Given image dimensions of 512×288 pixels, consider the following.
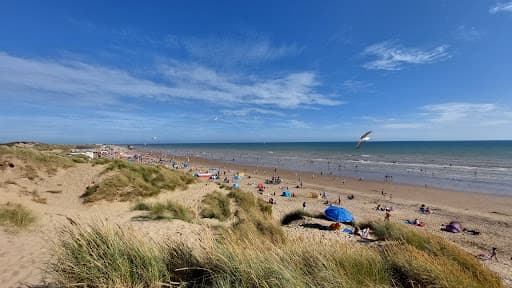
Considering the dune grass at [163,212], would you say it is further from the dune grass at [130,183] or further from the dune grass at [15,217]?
the dune grass at [15,217]

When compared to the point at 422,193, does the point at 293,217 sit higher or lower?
higher

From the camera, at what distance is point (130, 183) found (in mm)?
14227

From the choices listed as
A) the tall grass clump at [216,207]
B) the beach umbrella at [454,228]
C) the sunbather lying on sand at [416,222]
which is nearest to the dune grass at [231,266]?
the tall grass clump at [216,207]

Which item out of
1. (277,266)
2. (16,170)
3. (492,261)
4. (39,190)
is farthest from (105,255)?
(16,170)

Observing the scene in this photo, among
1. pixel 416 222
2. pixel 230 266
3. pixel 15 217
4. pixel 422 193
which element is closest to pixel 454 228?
pixel 416 222

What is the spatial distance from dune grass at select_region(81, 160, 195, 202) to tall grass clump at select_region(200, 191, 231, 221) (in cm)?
325

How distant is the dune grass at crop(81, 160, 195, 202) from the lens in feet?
42.2

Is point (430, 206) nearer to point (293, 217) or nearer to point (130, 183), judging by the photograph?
point (293, 217)

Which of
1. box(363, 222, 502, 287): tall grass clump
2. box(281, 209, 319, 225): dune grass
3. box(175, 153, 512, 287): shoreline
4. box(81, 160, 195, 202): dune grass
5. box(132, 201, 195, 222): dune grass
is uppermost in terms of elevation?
box(363, 222, 502, 287): tall grass clump

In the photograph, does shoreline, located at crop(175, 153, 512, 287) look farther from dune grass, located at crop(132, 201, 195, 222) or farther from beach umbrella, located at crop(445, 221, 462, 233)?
dune grass, located at crop(132, 201, 195, 222)

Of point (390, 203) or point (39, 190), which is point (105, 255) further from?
point (390, 203)

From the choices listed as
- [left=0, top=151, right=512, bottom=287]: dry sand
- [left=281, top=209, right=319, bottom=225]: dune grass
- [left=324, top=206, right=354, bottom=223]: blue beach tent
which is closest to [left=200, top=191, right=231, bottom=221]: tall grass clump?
[left=0, top=151, right=512, bottom=287]: dry sand

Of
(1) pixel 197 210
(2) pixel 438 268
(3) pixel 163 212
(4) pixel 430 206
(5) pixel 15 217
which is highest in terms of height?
(2) pixel 438 268

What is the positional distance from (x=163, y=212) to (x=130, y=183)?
16.5ft
